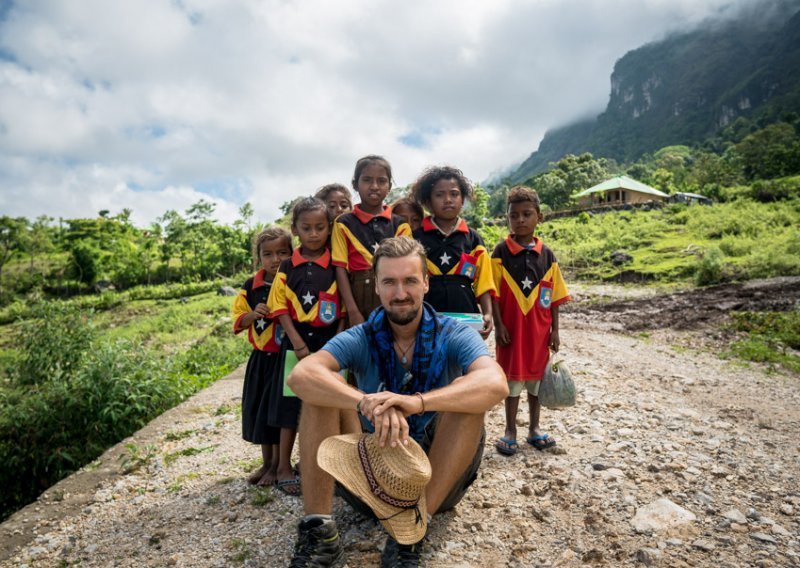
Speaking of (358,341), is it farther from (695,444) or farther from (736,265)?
(736,265)

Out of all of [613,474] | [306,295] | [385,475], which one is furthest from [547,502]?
[306,295]

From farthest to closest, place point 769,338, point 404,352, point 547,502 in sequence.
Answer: point 769,338 → point 547,502 → point 404,352

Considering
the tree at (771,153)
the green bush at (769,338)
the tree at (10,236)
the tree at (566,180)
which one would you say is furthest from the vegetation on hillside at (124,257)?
the tree at (771,153)

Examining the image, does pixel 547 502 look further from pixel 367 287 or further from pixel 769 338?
pixel 769 338

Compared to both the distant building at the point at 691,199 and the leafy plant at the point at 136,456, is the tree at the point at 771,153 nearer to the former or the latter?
the distant building at the point at 691,199

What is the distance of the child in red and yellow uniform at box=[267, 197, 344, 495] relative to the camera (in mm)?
3318

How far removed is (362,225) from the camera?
3617mm

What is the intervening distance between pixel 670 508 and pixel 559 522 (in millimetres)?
696

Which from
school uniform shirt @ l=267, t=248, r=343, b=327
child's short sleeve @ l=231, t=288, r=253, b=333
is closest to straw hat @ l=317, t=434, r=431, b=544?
school uniform shirt @ l=267, t=248, r=343, b=327

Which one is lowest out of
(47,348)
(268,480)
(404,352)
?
(268,480)

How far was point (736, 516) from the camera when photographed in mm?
2762

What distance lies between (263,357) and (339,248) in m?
1.08

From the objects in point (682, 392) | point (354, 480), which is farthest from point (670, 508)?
point (682, 392)

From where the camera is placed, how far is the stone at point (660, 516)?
271 centimetres
